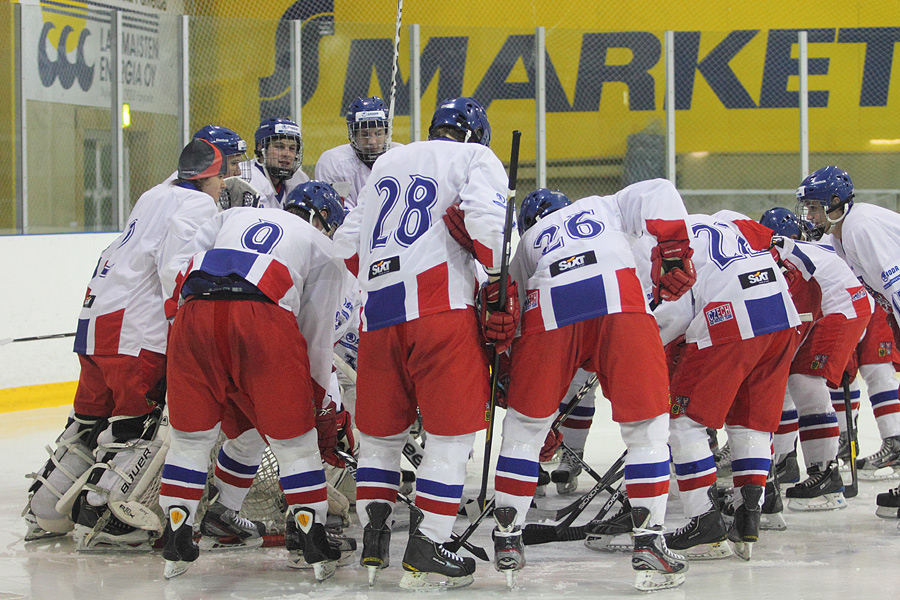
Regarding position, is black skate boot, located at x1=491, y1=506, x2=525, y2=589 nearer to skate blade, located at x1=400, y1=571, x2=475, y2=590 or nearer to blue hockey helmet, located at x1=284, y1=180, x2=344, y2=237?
skate blade, located at x1=400, y1=571, x2=475, y2=590

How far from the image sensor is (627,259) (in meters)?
2.76

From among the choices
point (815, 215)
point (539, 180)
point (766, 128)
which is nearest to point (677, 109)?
point (766, 128)

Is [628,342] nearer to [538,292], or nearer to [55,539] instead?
[538,292]

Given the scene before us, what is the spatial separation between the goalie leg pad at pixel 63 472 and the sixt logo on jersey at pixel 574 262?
1.70 m

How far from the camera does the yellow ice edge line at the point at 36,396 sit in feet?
19.0

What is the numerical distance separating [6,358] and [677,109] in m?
5.08

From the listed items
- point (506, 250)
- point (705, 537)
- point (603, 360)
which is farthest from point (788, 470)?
point (506, 250)

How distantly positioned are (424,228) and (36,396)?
13.5 ft

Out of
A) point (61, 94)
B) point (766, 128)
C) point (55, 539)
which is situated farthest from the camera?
point (766, 128)

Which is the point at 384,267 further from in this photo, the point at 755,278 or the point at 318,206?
the point at 755,278

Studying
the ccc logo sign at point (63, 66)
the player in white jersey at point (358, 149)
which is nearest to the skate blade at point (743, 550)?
the player in white jersey at point (358, 149)

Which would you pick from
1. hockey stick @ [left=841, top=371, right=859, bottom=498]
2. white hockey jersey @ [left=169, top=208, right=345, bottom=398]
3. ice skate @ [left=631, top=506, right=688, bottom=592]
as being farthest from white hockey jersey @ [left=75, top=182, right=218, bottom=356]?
hockey stick @ [left=841, top=371, right=859, bottom=498]

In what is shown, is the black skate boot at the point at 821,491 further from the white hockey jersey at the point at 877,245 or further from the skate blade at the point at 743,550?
the skate blade at the point at 743,550

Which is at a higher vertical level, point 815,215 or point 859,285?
point 815,215
